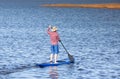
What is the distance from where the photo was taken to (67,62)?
37625 millimetres

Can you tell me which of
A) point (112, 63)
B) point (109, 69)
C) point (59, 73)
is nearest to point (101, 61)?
point (112, 63)

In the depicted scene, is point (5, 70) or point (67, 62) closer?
point (5, 70)

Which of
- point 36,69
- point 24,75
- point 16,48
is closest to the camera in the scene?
point 24,75

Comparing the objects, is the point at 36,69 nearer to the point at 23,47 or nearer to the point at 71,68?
the point at 71,68

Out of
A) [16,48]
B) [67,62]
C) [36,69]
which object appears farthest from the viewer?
[16,48]

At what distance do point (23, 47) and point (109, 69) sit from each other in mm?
14617

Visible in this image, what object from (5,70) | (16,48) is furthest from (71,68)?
(16,48)

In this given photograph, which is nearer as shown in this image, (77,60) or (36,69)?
(36,69)

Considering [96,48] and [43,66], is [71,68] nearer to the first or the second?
[43,66]

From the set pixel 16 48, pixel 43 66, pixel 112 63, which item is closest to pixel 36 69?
pixel 43 66

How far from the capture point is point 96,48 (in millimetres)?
49875

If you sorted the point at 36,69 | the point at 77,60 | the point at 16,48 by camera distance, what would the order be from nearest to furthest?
the point at 36,69 → the point at 77,60 → the point at 16,48

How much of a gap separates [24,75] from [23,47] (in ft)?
55.2

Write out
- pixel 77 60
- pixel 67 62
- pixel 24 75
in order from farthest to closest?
pixel 77 60, pixel 67 62, pixel 24 75
